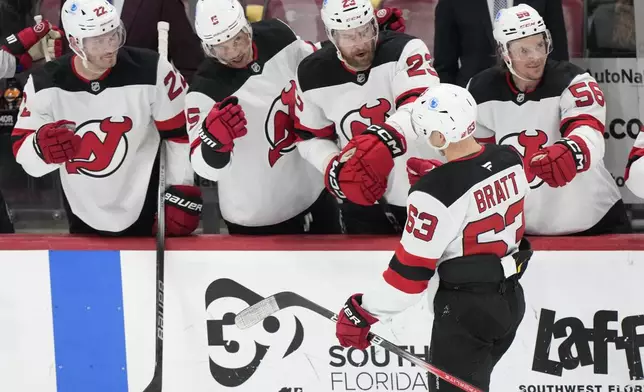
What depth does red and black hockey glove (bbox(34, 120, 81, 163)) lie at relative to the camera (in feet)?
9.84

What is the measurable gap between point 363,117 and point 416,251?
2.44ft

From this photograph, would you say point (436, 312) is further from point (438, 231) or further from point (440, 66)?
point (440, 66)

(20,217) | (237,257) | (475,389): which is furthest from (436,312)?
(20,217)

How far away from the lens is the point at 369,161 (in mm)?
2729

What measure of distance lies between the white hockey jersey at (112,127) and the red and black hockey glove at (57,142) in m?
0.06

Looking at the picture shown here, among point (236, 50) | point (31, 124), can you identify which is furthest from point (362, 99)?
point (31, 124)

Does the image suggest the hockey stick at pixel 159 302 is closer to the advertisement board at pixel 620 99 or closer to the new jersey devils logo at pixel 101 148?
the new jersey devils logo at pixel 101 148

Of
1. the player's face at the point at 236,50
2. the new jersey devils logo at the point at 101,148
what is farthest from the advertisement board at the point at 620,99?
the new jersey devils logo at the point at 101,148

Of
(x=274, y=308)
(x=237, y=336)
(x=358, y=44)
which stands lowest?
(x=237, y=336)

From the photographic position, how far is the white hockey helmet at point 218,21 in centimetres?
294

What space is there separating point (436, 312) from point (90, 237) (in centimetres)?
127

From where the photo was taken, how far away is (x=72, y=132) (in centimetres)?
303

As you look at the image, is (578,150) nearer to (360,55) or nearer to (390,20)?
(360,55)

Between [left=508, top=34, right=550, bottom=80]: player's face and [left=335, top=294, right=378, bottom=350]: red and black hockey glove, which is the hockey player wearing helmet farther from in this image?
[left=335, top=294, right=378, bottom=350]: red and black hockey glove
